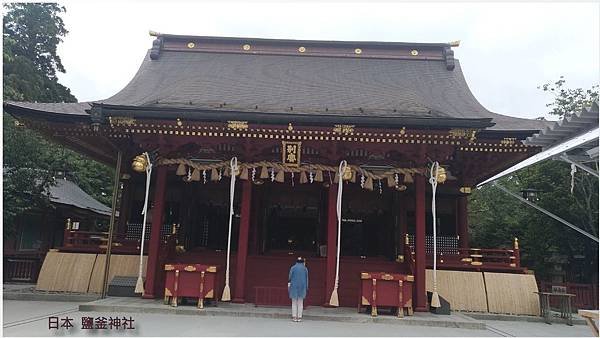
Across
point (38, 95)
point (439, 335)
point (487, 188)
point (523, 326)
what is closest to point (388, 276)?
point (439, 335)

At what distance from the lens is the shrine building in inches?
410

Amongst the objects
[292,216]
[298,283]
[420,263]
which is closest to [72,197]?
[292,216]

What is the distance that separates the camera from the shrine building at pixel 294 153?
1042cm

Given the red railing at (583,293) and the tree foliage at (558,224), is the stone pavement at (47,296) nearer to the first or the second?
the red railing at (583,293)

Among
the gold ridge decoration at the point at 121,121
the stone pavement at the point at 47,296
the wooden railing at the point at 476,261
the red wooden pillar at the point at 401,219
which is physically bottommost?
the stone pavement at the point at 47,296

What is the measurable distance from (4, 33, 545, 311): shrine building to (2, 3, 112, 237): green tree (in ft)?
8.33

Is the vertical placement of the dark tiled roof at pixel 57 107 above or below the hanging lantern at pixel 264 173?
above

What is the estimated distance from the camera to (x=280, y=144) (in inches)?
437

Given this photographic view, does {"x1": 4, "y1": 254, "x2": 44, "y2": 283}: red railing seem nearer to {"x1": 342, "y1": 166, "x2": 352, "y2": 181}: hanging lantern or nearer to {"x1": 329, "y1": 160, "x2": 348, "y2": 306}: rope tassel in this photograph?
{"x1": 329, "y1": 160, "x2": 348, "y2": 306}: rope tassel

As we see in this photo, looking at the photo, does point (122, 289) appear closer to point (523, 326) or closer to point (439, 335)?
Result: point (439, 335)

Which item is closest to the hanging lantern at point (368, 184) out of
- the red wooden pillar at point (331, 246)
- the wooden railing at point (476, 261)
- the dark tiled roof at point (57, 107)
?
the red wooden pillar at point (331, 246)

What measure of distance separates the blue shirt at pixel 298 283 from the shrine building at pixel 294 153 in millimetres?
1549

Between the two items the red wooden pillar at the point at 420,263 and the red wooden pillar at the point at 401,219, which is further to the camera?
the red wooden pillar at the point at 401,219

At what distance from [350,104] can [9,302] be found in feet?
32.1
